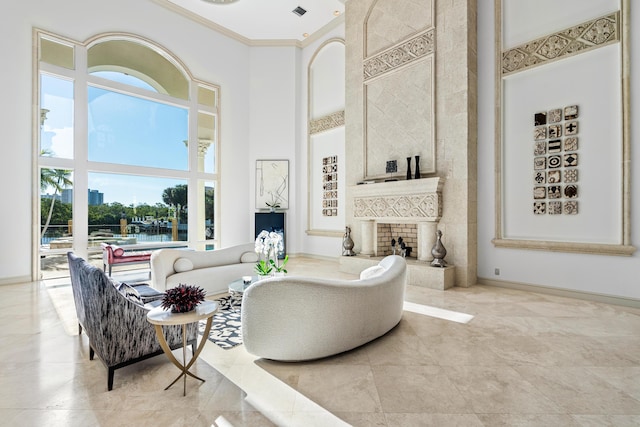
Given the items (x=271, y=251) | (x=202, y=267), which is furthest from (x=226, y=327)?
(x=202, y=267)

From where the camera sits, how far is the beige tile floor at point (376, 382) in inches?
74.5

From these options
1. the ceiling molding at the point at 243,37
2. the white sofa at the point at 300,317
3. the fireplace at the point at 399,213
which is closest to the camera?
the white sofa at the point at 300,317

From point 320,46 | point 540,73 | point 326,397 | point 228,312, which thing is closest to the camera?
point 326,397

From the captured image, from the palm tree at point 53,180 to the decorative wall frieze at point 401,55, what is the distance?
6203 millimetres

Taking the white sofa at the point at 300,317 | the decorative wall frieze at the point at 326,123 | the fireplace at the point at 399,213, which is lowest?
the white sofa at the point at 300,317

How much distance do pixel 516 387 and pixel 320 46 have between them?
8432 mm

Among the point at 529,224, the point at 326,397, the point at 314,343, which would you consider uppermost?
the point at 529,224

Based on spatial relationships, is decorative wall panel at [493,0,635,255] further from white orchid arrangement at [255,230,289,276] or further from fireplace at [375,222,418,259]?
white orchid arrangement at [255,230,289,276]

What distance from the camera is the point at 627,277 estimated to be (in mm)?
4062

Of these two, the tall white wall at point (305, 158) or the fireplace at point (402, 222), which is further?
the tall white wall at point (305, 158)

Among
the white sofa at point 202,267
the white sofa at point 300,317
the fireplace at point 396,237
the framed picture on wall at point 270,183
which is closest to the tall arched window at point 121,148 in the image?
the framed picture on wall at point 270,183

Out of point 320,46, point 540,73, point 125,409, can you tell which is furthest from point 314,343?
point 320,46

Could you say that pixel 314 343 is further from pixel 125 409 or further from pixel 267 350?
pixel 125 409

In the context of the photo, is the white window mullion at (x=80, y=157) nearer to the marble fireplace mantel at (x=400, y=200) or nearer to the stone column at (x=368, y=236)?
the marble fireplace mantel at (x=400, y=200)
